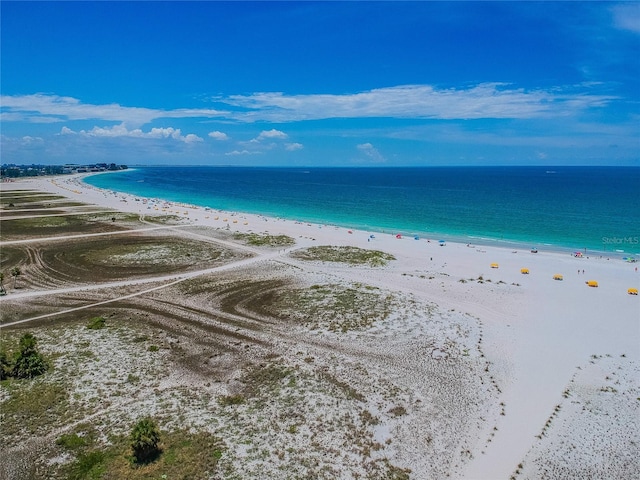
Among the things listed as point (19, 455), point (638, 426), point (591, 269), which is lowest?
point (19, 455)

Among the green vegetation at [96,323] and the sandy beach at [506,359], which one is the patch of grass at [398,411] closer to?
the sandy beach at [506,359]

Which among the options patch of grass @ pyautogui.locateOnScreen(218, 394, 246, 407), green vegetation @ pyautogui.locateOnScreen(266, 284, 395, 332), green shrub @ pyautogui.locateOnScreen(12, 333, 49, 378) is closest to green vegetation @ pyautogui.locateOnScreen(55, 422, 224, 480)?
patch of grass @ pyautogui.locateOnScreen(218, 394, 246, 407)

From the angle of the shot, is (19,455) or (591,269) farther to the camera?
(591,269)

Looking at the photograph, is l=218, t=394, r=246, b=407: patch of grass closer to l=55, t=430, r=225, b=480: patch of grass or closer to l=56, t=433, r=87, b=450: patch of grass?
l=55, t=430, r=225, b=480: patch of grass

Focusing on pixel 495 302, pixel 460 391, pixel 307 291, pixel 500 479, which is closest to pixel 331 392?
pixel 460 391

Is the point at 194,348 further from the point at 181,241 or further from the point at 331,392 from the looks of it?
the point at 181,241

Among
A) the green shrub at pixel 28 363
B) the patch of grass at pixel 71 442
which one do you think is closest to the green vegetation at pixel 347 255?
the green shrub at pixel 28 363
